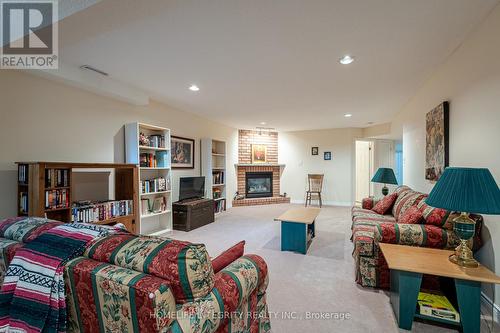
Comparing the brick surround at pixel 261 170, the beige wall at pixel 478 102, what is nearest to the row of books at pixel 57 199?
the beige wall at pixel 478 102

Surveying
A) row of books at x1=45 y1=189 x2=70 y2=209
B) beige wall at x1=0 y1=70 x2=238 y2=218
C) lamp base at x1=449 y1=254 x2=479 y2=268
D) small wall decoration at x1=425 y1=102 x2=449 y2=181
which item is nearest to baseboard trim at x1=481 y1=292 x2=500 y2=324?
lamp base at x1=449 y1=254 x2=479 y2=268

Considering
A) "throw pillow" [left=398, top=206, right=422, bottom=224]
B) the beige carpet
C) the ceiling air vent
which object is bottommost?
the beige carpet

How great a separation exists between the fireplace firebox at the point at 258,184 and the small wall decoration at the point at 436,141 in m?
4.75

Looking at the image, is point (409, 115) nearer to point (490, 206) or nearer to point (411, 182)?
point (411, 182)

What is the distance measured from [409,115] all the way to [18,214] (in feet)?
19.1

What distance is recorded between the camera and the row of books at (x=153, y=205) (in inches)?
150

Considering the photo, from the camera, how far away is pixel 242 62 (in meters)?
2.61

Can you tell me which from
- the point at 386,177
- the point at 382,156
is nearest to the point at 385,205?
the point at 386,177

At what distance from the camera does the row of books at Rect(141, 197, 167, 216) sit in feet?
12.5

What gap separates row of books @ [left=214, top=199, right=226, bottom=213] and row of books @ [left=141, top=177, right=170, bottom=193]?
175 centimetres

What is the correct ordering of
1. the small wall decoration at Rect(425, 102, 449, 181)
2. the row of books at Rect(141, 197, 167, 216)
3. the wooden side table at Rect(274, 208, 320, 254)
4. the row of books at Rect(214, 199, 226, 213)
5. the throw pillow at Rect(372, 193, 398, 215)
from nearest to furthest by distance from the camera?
1. the small wall decoration at Rect(425, 102, 449, 181)
2. the wooden side table at Rect(274, 208, 320, 254)
3. the throw pillow at Rect(372, 193, 398, 215)
4. the row of books at Rect(141, 197, 167, 216)
5. the row of books at Rect(214, 199, 226, 213)

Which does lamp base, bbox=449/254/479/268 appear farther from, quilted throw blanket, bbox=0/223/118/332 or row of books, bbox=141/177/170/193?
row of books, bbox=141/177/170/193

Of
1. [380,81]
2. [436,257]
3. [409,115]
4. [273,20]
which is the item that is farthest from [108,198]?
[409,115]

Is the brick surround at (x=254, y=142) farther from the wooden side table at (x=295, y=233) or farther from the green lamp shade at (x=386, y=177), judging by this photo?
the wooden side table at (x=295, y=233)
